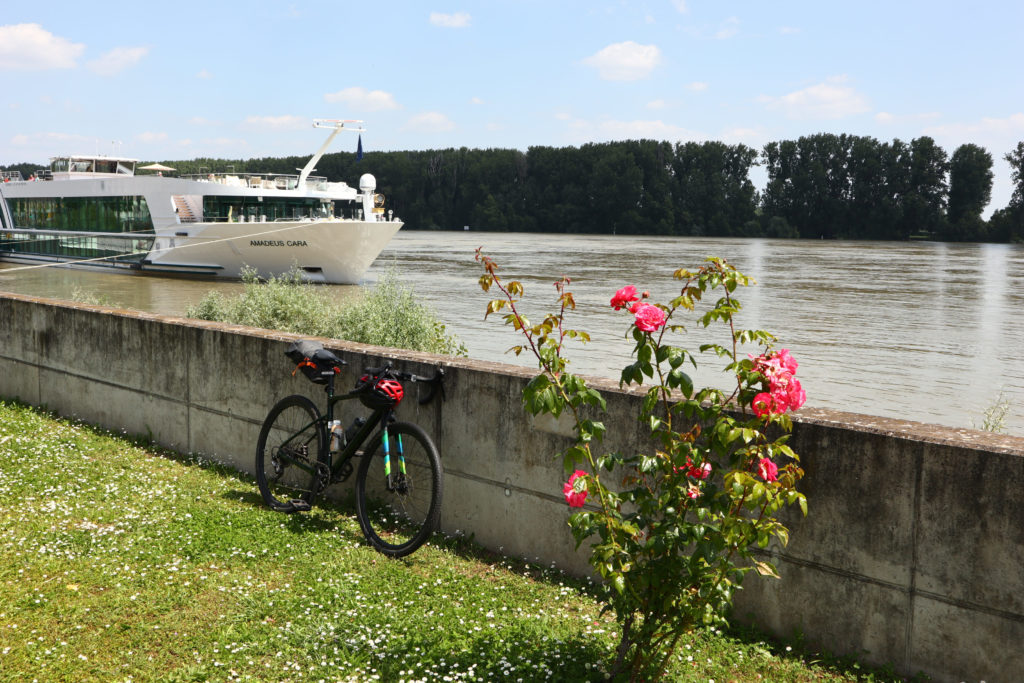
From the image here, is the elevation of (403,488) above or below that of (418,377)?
below

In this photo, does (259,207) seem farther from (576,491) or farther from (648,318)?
(648,318)

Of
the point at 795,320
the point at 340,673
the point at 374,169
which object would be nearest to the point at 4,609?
the point at 340,673

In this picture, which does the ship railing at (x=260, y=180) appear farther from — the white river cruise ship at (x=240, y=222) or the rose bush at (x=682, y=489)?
the rose bush at (x=682, y=489)

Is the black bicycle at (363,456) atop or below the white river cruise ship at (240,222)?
below

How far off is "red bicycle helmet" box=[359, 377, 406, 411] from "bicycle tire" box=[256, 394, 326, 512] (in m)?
0.75

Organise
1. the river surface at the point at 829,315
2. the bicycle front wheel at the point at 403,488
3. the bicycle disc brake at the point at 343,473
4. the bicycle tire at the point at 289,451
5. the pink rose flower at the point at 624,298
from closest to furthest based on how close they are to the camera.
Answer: the pink rose flower at the point at 624,298, the bicycle front wheel at the point at 403,488, the bicycle disc brake at the point at 343,473, the bicycle tire at the point at 289,451, the river surface at the point at 829,315

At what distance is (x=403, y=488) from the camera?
536cm

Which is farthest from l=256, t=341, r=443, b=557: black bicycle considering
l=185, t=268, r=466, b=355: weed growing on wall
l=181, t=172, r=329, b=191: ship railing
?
l=181, t=172, r=329, b=191: ship railing

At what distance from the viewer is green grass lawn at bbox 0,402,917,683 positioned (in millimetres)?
3867

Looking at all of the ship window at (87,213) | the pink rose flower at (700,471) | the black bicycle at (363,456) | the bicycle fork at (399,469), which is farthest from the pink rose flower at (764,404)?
the ship window at (87,213)

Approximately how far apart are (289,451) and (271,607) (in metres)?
1.74

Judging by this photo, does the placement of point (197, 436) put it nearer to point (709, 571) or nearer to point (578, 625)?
point (578, 625)

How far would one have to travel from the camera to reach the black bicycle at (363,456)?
208 inches

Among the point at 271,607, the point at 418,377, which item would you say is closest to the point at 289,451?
the point at 418,377
